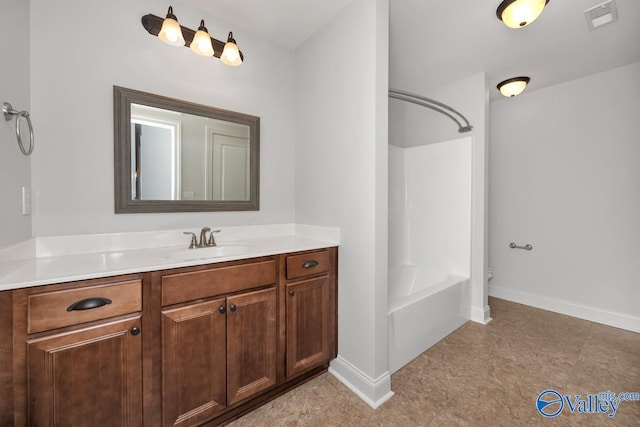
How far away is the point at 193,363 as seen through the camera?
124 cm

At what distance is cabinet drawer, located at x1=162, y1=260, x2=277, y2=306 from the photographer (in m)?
1.19

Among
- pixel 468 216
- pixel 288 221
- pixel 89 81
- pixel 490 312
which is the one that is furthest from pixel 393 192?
pixel 89 81

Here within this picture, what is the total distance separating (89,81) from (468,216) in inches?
127

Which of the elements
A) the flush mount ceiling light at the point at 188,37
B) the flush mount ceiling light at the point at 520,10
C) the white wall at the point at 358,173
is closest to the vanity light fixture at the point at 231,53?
the flush mount ceiling light at the point at 188,37

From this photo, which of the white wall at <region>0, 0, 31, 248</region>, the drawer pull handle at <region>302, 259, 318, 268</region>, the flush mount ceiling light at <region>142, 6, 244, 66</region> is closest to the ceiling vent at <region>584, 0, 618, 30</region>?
the flush mount ceiling light at <region>142, 6, 244, 66</region>

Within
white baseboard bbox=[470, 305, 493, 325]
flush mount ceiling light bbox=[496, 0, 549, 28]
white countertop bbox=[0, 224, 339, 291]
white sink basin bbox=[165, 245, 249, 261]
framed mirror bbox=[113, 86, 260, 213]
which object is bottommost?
white baseboard bbox=[470, 305, 493, 325]

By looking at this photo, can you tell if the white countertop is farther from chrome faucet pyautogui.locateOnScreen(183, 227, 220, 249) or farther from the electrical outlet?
the electrical outlet

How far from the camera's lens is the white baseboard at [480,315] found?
2555 mm

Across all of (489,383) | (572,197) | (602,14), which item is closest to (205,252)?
(489,383)

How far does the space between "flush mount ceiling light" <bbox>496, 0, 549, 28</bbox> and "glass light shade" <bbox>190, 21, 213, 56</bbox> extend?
6.31 ft

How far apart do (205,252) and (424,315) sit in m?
1.73

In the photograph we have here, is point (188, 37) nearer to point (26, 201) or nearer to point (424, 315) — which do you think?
point (26, 201)

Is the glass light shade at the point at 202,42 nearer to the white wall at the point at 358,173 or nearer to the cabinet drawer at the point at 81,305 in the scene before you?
the white wall at the point at 358,173

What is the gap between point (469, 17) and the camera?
1.84 m
